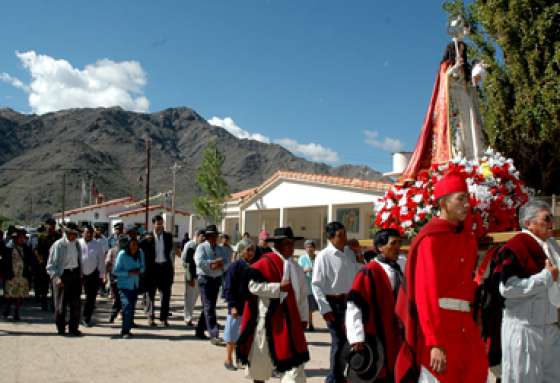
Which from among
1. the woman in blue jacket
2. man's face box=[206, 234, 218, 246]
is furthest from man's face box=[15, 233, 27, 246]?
man's face box=[206, 234, 218, 246]

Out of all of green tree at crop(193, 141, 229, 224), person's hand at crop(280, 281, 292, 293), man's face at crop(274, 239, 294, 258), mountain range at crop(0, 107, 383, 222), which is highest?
mountain range at crop(0, 107, 383, 222)

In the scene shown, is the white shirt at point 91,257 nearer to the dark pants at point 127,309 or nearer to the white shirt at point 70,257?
the white shirt at point 70,257

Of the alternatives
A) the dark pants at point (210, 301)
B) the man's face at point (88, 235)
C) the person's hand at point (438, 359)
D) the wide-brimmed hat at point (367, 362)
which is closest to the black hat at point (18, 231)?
the man's face at point (88, 235)

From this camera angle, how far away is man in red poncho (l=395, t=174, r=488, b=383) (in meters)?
3.38

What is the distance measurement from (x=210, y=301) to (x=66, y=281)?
8.71ft

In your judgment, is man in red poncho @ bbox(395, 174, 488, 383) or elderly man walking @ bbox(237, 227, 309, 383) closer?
man in red poncho @ bbox(395, 174, 488, 383)

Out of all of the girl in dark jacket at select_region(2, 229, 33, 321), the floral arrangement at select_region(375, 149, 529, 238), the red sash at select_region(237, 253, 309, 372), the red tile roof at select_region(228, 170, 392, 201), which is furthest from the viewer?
the red tile roof at select_region(228, 170, 392, 201)

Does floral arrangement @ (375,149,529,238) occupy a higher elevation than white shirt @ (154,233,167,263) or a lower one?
higher

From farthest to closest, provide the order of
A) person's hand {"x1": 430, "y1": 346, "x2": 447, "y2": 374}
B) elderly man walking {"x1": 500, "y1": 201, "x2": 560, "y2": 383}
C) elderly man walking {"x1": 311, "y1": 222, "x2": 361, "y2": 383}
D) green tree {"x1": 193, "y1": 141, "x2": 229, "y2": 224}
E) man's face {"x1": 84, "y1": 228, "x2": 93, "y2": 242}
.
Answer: green tree {"x1": 193, "y1": 141, "x2": 229, "y2": 224} → man's face {"x1": 84, "y1": 228, "x2": 93, "y2": 242} → elderly man walking {"x1": 311, "y1": 222, "x2": 361, "y2": 383} → elderly man walking {"x1": 500, "y1": 201, "x2": 560, "y2": 383} → person's hand {"x1": 430, "y1": 346, "x2": 447, "y2": 374}

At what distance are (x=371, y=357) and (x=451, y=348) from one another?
3.73 ft

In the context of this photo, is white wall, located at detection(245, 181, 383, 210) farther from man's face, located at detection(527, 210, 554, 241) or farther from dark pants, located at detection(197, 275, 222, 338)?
man's face, located at detection(527, 210, 554, 241)

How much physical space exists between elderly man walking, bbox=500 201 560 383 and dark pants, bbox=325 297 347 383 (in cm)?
171

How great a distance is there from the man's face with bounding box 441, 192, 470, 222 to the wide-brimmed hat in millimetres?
1400

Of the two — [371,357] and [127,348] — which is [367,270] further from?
[127,348]
